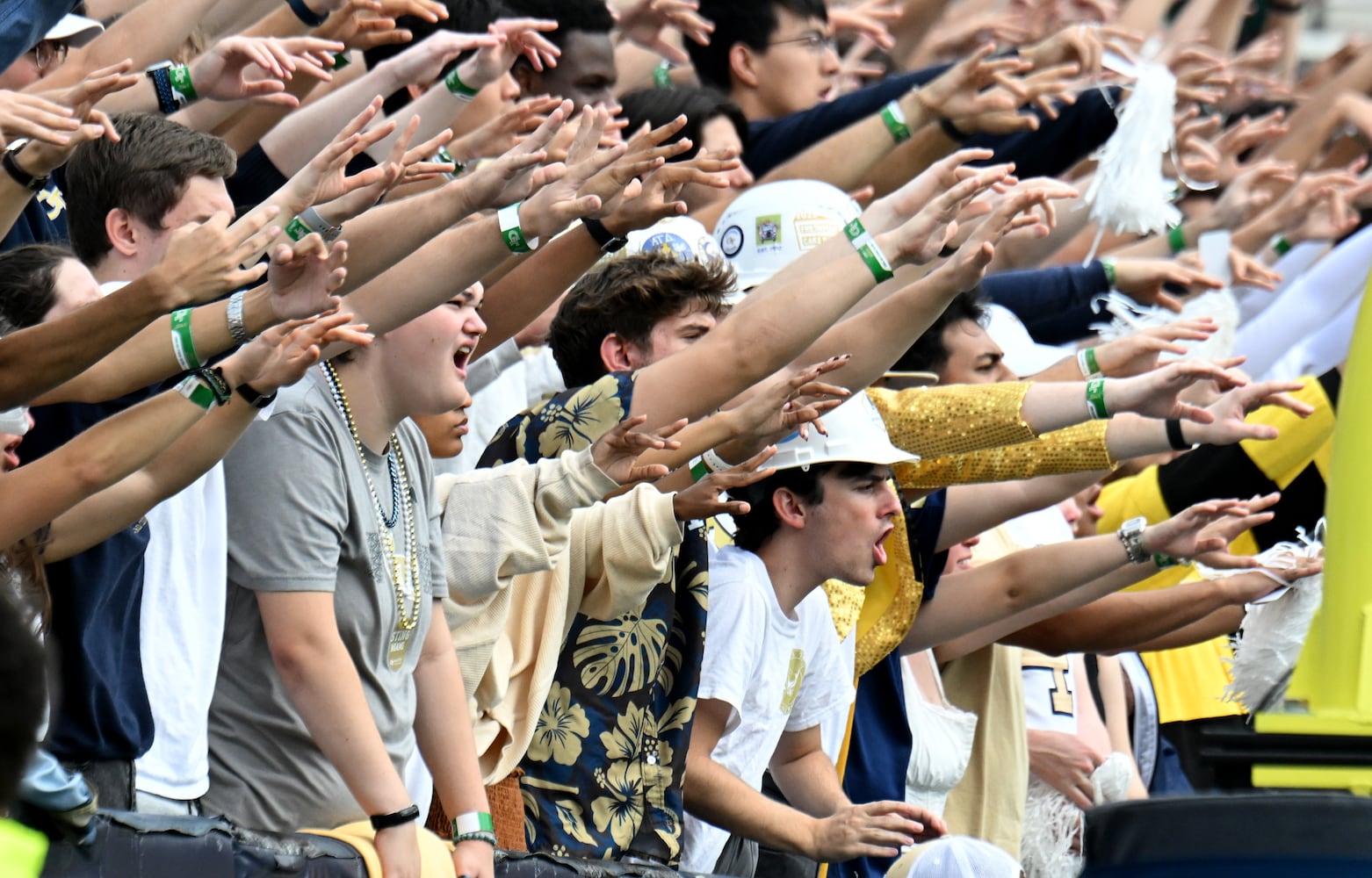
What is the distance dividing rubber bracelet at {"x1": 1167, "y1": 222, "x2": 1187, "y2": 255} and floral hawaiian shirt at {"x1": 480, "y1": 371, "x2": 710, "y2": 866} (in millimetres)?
4022

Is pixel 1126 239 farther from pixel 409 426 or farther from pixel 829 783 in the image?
pixel 409 426

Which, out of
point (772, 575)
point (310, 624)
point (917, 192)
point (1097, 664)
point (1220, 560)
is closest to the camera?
point (310, 624)

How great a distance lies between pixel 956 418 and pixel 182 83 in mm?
1926

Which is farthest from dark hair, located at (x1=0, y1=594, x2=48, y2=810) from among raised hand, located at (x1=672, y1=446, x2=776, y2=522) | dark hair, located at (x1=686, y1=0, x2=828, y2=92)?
dark hair, located at (x1=686, y1=0, x2=828, y2=92)

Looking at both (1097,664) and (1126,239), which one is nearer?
(1097,664)

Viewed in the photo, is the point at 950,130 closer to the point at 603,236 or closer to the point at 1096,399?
the point at 1096,399

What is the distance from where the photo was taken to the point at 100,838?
9.80 ft

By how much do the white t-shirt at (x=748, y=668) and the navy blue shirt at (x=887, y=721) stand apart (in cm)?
44

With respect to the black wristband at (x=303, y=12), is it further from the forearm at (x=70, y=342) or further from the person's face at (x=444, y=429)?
the forearm at (x=70, y=342)

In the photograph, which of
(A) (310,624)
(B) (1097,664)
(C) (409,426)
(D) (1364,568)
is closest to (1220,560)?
(B) (1097,664)

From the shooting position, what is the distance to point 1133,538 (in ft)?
19.1

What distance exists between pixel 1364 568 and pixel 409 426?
6.99ft

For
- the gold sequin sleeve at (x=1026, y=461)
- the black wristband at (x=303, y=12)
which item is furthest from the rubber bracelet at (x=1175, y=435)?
the black wristband at (x=303, y=12)

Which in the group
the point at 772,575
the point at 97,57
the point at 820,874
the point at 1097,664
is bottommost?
the point at 1097,664
